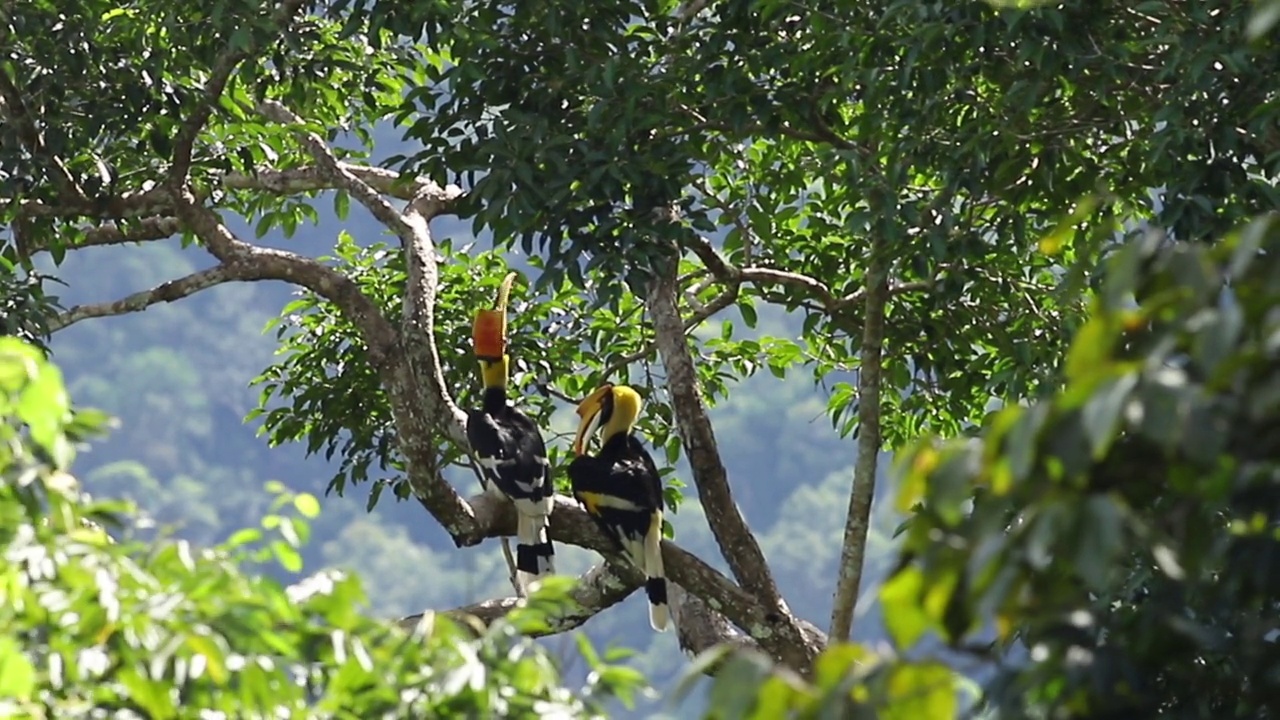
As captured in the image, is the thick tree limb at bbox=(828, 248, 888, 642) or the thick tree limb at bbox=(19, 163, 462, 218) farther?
the thick tree limb at bbox=(19, 163, 462, 218)

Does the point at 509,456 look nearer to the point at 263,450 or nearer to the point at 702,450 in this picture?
the point at 702,450

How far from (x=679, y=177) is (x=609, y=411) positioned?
3.97ft

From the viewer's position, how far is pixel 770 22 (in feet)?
17.5

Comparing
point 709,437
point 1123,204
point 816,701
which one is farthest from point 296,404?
point 816,701

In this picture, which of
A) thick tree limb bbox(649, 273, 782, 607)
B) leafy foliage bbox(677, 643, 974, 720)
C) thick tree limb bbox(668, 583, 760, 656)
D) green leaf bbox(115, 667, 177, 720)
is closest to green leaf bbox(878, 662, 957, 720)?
leafy foliage bbox(677, 643, 974, 720)

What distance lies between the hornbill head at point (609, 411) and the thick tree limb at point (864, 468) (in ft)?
2.72

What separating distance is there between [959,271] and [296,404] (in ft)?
7.64

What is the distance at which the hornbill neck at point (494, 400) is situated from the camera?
20.2 ft

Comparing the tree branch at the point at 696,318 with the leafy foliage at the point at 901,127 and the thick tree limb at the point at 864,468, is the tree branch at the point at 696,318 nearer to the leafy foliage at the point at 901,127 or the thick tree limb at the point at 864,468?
the leafy foliage at the point at 901,127

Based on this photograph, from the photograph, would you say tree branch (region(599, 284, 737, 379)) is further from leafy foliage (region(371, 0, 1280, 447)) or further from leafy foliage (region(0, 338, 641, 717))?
leafy foliage (region(0, 338, 641, 717))

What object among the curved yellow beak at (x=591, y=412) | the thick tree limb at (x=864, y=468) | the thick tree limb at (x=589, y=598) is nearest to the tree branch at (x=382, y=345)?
the thick tree limb at (x=589, y=598)

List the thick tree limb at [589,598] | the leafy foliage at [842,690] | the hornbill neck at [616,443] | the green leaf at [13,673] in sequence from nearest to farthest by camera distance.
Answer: the leafy foliage at [842,690], the green leaf at [13,673], the thick tree limb at [589,598], the hornbill neck at [616,443]

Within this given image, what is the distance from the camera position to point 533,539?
5.71m

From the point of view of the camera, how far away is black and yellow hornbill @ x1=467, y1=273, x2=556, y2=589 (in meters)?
5.66
